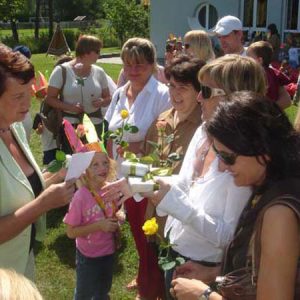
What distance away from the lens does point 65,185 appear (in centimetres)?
217

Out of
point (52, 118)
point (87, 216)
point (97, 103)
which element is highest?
point (87, 216)

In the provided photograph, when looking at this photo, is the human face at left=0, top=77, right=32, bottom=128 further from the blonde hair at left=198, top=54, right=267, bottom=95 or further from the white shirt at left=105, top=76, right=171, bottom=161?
the white shirt at left=105, top=76, right=171, bottom=161

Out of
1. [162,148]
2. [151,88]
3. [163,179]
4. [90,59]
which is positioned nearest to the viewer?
[163,179]

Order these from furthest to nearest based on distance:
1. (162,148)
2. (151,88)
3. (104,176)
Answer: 1. (151,88)
2. (162,148)
3. (104,176)

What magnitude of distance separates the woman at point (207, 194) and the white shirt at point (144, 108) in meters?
1.19

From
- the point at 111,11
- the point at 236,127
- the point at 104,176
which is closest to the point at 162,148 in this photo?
the point at 104,176

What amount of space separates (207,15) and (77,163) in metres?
18.5

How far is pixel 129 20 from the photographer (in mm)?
26359

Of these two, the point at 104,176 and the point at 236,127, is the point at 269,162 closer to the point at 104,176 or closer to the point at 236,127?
the point at 236,127

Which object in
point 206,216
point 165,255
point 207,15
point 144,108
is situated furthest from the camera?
point 207,15

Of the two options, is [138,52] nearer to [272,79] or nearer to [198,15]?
[272,79]

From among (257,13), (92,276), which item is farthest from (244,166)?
(257,13)

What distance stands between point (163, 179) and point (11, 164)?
2.20 ft

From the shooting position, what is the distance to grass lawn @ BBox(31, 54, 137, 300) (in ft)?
12.6
